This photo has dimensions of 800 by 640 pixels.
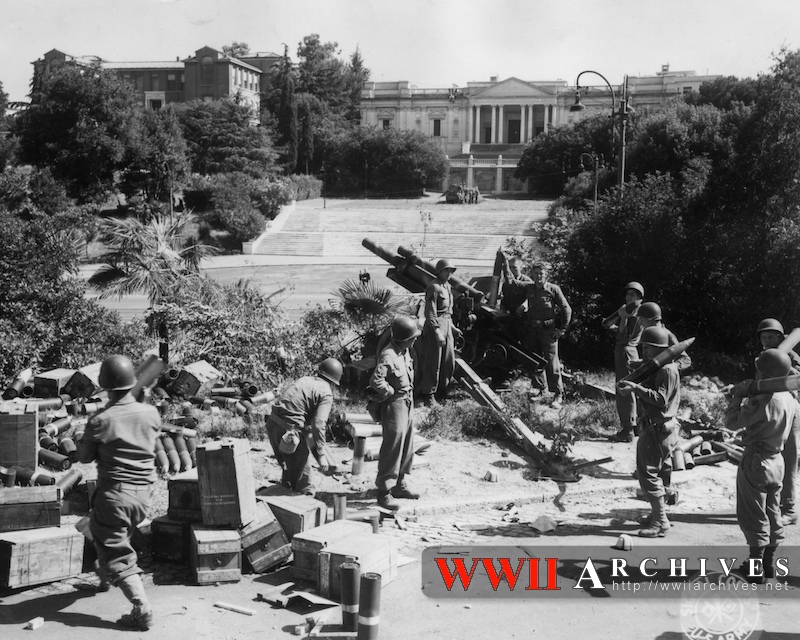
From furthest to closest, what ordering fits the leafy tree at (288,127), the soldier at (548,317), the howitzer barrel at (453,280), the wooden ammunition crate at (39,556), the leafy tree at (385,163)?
the leafy tree at (288,127)
the leafy tree at (385,163)
the howitzer barrel at (453,280)
the soldier at (548,317)
the wooden ammunition crate at (39,556)

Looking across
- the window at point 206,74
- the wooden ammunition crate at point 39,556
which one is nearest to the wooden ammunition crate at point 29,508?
the wooden ammunition crate at point 39,556

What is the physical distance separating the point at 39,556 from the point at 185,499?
1237mm

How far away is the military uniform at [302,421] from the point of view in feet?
26.6

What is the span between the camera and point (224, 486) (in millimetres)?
7145

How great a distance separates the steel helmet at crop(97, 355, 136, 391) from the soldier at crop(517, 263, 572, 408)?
8013mm

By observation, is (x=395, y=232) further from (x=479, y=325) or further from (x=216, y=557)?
(x=216, y=557)

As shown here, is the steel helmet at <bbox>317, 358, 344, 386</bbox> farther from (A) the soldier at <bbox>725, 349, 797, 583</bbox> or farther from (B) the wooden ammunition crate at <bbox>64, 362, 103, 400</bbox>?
(B) the wooden ammunition crate at <bbox>64, 362, 103, 400</bbox>

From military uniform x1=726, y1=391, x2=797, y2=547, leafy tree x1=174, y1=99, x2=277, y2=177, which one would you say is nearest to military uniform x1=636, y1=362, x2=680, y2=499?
military uniform x1=726, y1=391, x2=797, y2=547

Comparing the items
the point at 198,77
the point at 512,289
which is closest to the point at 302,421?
the point at 512,289

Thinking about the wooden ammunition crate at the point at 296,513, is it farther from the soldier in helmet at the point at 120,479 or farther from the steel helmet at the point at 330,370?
the soldier in helmet at the point at 120,479

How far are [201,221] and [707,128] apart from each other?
1048 inches

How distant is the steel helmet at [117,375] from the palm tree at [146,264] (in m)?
7.17

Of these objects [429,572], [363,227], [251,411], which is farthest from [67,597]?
[363,227]

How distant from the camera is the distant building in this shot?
95.9 metres
